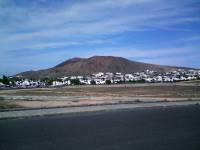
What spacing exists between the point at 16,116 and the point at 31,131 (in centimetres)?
670

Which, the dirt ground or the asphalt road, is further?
the dirt ground

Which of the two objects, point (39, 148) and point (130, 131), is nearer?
point (39, 148)

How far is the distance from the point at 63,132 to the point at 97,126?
218 centimetres

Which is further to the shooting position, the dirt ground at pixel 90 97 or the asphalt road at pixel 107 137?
the dirt ground at pixel 90 97

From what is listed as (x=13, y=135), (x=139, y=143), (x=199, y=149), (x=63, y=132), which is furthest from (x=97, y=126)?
(x=199, y=149)

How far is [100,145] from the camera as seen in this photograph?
36.0 feet

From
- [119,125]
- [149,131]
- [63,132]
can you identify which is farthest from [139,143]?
[119,125]

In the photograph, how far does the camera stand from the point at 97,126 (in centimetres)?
1594

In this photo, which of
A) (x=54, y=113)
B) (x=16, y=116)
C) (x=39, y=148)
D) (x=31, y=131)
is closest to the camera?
(x=39, y=148)

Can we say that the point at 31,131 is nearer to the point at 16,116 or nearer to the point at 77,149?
the point at 77,149

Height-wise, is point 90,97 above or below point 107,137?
below

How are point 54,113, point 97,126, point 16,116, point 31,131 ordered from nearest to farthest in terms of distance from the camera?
point 31,131 → point 97,126 → point 16,116 → point 54,113

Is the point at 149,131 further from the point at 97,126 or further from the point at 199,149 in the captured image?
the point at 199,149

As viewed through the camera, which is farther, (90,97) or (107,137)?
(90,97)
